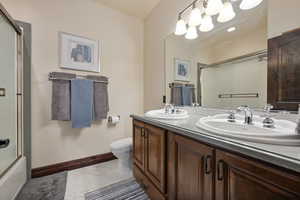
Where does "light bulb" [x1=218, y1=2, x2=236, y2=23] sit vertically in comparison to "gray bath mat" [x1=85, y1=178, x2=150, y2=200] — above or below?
above

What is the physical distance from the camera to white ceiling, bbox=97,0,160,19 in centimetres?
199

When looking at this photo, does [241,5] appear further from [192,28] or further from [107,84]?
[107,84]

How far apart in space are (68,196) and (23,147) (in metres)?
0.78

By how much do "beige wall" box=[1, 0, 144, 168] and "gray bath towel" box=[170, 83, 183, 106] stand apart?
30.0 inches

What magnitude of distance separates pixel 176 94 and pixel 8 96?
1.75 m

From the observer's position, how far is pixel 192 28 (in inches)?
60.9

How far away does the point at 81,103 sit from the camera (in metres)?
1.79

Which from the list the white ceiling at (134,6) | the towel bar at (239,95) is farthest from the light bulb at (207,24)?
the white ceiling at (134,6)

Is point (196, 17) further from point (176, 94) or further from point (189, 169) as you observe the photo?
point (189, 169)

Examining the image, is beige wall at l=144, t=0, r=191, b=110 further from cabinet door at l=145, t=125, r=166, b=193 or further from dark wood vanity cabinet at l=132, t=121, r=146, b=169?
cabinet door at l=145, t=125, r=166, b=193

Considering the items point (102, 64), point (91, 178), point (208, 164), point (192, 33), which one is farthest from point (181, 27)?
point (91, 178)

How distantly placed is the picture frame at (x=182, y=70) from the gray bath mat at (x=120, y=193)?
4.26 feet

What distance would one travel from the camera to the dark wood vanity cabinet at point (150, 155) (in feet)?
3.28

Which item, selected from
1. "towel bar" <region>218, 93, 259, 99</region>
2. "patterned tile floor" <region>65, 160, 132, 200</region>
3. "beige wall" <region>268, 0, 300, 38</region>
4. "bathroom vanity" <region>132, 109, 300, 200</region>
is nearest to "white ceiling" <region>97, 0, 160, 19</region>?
"beige wall" <region>268, 0, 300, 38</region>
